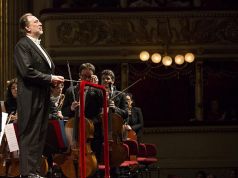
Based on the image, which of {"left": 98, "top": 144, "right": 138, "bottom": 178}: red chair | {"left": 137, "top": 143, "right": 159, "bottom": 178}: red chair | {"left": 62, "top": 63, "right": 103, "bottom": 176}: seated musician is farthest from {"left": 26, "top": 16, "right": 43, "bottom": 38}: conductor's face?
{"left": 137, "top": 143, "right": 159, "bottom": 178}: red chair

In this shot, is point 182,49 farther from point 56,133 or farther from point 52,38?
point 56,133

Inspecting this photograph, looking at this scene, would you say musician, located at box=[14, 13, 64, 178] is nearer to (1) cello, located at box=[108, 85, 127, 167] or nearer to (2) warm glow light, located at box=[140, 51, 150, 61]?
(1) cello, located at box=[108, 85, 127, 167]

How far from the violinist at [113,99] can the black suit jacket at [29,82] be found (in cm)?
257

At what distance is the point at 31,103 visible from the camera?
7.64 metres

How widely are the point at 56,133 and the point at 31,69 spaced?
1.91 metres

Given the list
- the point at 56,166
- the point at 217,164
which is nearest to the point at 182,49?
the point at 217,164

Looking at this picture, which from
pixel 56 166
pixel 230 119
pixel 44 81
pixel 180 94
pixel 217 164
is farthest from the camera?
pixel 180 94

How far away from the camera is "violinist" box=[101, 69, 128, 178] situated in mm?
10620

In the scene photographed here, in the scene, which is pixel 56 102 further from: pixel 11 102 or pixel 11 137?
pixel 11 137

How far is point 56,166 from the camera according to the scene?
410 inches

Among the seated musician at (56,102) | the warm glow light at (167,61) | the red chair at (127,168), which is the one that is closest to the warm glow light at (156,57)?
the warm glow light at (167,61)

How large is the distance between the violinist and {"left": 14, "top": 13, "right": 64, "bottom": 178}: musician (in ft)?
8.46

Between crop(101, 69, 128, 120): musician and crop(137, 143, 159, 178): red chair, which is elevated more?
crop(101, 69, 128, 120): musician

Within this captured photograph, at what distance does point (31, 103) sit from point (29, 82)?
8.7 inches
